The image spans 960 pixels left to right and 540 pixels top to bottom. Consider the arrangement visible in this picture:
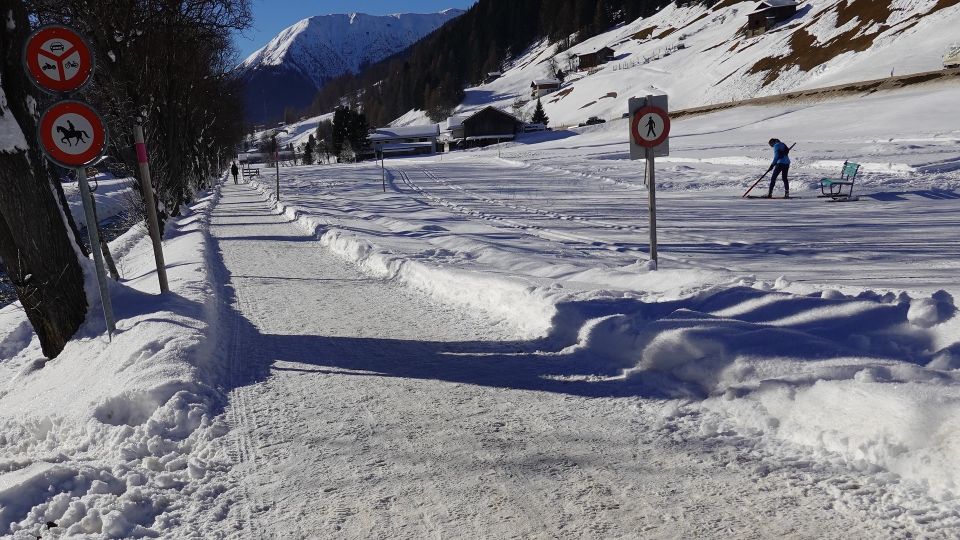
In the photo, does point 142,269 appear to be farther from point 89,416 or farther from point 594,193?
point 594,193

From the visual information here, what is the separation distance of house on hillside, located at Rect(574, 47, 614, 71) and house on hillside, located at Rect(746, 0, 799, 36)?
35597 millimetres

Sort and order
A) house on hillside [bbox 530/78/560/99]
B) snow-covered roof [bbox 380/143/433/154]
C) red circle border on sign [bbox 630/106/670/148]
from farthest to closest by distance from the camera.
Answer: house on hillside [bbox 530/78/560/99] < snow-covered roof [bbox 380/143/433/154] < red circle border on sign [bbox 630/106/670/148]

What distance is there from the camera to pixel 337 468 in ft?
12.5

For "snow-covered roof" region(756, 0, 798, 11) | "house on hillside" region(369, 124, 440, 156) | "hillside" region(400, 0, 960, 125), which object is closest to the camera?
"hillside" region(400, 0, 960, 125)

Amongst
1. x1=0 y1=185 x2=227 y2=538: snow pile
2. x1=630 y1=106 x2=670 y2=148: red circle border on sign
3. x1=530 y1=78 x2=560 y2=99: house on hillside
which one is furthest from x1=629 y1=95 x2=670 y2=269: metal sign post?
x1=530 y1=78 x2=560 y2=99: house on hillside

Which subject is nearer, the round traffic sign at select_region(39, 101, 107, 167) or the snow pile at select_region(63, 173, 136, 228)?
the round traffic sign at select_region(39, 101, 107, 167)

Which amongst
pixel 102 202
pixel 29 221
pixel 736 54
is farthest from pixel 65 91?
pixel 736 54

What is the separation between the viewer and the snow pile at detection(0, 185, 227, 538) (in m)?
3.40

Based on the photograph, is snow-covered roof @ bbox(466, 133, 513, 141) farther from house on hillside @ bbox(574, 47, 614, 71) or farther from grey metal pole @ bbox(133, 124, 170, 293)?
grey metal pole @ bbox(133, 124, 170, 293)

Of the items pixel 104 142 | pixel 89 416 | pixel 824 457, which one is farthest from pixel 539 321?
pixel 104 142

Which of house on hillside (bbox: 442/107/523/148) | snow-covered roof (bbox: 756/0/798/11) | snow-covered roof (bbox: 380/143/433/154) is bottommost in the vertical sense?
snow-covered roof (bbox: 380/143/433/154)

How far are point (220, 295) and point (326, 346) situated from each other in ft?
11.3

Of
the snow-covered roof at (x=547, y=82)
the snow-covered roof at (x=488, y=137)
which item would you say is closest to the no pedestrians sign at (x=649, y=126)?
the snow-covered roof at (x=488, y=137)

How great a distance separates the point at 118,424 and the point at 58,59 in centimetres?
342
